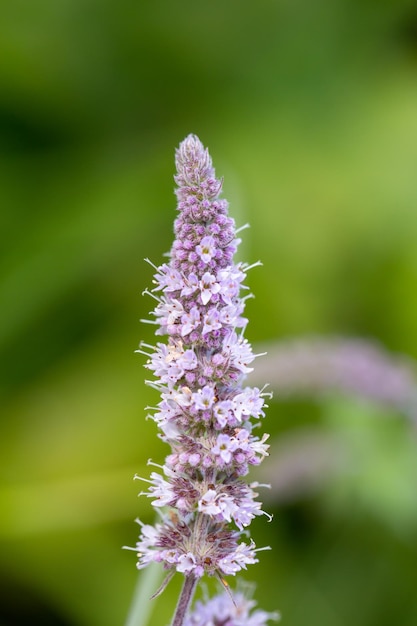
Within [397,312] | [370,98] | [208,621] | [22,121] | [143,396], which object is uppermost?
[370,98]

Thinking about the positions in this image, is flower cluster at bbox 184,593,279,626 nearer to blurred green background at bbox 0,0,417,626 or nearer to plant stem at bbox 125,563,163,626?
plant stem at bbox 125,563,163,626

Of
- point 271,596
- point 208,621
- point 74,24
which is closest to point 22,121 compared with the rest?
point 74,24

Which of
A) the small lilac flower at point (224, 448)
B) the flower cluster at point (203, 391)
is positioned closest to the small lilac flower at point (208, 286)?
the flower cluster at point (203, 391)

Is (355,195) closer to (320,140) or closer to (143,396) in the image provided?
(320,140)

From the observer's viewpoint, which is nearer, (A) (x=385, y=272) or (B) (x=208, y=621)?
(B) (x=208, y=621)

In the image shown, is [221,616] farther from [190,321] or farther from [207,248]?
[207,248]

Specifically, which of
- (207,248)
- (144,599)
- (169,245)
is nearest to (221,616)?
(144,599)
